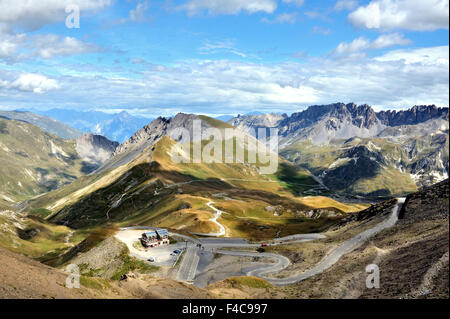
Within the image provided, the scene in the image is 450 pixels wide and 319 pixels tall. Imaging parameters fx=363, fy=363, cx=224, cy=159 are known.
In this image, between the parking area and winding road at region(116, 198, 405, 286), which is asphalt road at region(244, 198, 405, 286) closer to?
winding road at region(116, 198, 405, 286)

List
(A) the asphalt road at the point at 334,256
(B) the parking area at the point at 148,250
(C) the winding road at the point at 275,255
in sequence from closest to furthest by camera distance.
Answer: (A) the asphalt road at the point at 334,256
(C) the winding road at the point at 275,255
(B) the parking area at the point at 148,250

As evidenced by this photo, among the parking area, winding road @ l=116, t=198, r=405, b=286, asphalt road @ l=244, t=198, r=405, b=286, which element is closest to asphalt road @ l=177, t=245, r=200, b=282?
winding road @ l=116, t=198, r=405, b=286

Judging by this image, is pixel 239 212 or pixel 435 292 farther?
pixel 239 212

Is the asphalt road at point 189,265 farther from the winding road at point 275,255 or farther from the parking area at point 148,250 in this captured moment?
the parking area at point 148,250

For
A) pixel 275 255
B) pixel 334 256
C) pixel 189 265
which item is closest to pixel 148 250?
pixel 189 265

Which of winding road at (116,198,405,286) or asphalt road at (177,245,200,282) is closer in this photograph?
winding road at (116,198,405,286)

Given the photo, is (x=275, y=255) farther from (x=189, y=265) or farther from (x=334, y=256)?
(x=189, y=265)

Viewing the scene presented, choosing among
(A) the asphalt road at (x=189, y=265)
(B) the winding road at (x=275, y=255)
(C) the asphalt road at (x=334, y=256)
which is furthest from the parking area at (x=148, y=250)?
(C) the asphalt road at (x=334, y=256)

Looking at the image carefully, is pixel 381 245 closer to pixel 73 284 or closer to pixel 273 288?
pixel 273 288

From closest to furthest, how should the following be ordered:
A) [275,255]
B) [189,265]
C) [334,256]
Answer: [334,256] < [189,265] < [275,255]
